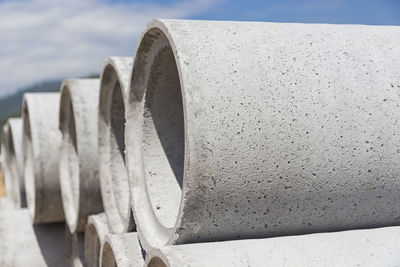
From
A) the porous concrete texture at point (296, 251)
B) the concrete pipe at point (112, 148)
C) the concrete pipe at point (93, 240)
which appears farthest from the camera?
the concrete pipe at point (93, 240)

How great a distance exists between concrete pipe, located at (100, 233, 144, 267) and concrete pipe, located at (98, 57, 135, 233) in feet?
1.76

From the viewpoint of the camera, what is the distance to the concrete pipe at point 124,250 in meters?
3.11

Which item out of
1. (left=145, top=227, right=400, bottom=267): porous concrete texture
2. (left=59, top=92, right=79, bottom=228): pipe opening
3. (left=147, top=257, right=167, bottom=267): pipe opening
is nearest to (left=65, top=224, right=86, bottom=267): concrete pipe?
(left=59, top=92, right=79, bottom=228): pipe opening

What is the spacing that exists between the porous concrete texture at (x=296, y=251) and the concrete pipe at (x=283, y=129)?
0.07 metres

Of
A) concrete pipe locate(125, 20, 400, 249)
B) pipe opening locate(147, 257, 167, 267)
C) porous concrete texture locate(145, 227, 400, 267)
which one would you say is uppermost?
concrete pipe locate(125, 20, 400, 249)

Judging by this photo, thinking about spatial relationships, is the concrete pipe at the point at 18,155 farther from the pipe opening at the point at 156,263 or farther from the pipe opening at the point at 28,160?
the pipe opening at the point at 156,263

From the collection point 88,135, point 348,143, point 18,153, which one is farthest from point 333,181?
point 18,153

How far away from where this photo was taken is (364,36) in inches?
106

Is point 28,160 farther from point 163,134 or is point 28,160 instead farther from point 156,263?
point 156,263

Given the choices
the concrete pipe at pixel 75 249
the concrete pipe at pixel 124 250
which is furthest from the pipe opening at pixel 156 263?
the concrete pipe at pixel 75 249

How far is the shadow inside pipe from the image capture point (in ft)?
19.4

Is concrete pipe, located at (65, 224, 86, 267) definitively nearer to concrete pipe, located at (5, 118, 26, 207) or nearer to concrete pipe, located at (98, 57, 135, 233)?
concrete pipe, located at (98, 57, 135, 233)

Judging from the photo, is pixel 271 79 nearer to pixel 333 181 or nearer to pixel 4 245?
pixel 333 181

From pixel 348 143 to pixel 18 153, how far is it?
19.4ft
